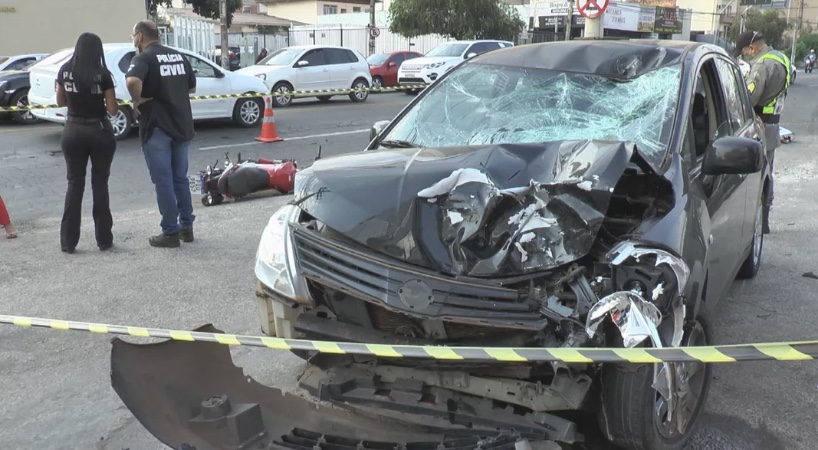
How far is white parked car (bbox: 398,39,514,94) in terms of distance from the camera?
22984 mm

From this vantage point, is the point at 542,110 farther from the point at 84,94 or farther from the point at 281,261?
the point at 84,94

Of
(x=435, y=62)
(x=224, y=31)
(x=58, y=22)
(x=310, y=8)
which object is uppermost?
(x=310, y=8)

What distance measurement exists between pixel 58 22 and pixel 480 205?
29996 mm

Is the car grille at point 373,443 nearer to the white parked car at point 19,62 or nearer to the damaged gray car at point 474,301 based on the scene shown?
the damaged gray car at point 474,301

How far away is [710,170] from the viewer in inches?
143

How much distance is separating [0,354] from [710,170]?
13.7 feet

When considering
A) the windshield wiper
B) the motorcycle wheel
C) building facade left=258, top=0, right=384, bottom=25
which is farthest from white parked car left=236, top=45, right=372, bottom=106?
building facade left=258, top=0, right=384, bottom=25

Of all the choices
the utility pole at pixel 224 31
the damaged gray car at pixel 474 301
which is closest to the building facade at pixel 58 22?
the utility pole at pixel 224 31

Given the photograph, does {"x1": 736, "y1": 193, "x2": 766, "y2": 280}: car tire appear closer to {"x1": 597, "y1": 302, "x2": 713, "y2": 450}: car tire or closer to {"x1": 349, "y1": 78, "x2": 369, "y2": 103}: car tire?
{"x1": 597, "y1": 302, "x2": 713, "y2": 450}: car tire

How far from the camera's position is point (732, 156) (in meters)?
3.54

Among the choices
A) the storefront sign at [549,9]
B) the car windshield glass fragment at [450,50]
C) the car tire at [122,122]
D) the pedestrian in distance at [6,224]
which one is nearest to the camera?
the pedestrian in distance at [6,224]

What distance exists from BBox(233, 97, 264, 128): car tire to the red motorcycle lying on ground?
244 inches

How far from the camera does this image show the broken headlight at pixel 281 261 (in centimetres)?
306

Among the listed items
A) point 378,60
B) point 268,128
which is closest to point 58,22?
point 378,60
